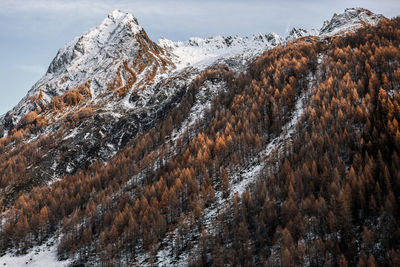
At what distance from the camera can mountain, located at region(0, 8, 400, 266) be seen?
70312mm

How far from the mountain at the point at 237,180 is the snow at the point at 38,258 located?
0.70 metres

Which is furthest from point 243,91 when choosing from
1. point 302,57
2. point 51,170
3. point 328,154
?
point 51,170

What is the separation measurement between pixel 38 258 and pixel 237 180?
277 ft

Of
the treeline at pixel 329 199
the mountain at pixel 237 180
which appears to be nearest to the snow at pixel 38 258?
the mountain at pixel 237 180

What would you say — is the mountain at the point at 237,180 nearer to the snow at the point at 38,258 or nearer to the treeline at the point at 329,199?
the treeline at the point at 329,199

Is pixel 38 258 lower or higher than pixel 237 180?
lower

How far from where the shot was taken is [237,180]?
10638 centimetres

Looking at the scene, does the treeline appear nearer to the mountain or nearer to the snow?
the mountain

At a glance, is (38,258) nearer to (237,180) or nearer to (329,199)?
(237,180)

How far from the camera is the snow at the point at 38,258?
94275mm

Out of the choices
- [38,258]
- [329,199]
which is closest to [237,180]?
[329,199]

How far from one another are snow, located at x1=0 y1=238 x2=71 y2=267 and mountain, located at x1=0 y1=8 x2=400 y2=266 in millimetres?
700

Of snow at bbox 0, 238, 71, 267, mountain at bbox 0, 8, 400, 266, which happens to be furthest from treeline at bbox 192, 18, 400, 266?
snow at bbox 0, 238, 71, 267

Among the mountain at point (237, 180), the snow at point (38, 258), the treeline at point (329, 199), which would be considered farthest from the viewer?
the snow at point (38, 258)
